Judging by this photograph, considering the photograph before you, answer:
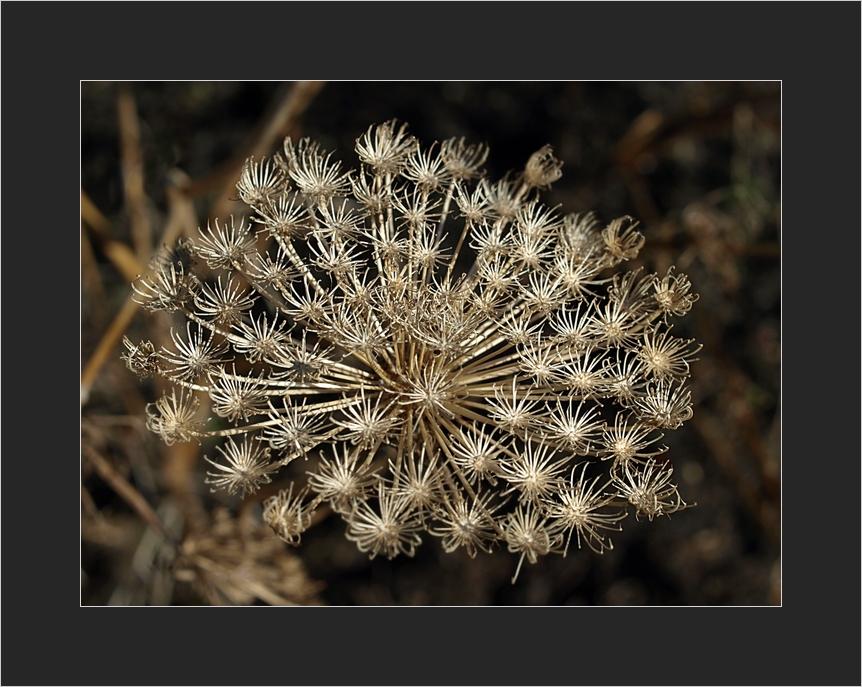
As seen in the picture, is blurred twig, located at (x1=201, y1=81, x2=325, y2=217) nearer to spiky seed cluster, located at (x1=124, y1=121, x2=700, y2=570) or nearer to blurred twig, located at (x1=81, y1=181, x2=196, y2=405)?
blurred twig, located at (x1=81, y1=181, x2=196, y2=405)

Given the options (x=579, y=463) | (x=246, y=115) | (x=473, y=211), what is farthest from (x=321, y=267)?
(x=246, y=115)

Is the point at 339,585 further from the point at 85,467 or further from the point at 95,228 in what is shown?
the point at 95,228

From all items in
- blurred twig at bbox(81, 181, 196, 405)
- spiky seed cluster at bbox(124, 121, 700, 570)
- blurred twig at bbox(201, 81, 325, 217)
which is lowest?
spiky seed cluster at bbox(124, 121, 700, 570)

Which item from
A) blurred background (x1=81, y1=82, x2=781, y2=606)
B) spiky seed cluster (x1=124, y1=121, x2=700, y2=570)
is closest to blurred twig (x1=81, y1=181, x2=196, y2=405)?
blurred background (x1=81, y1=82, x2=781, y2=606)

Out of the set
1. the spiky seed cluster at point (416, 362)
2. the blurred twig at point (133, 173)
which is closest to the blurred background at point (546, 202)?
the blurred twig at point (133, 173)

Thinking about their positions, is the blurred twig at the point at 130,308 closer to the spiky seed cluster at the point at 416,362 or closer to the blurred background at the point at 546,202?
the blurred background at the point at 546,202

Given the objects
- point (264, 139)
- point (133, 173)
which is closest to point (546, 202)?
point (264, 139)

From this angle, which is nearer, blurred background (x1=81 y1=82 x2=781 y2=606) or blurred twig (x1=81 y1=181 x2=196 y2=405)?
blurred twig (x1=81 y1=181 x2=196 y2=405)
